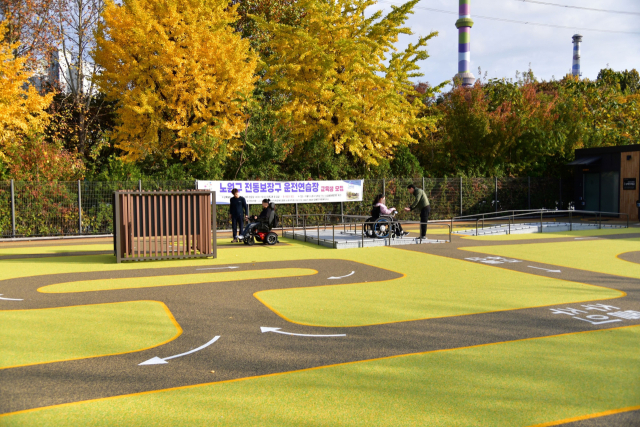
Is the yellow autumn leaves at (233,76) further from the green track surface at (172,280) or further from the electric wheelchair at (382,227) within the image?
the green track surface at (172,280)

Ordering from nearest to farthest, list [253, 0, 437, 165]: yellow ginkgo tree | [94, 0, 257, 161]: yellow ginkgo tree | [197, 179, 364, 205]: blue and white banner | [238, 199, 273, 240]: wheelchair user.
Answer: [238, 199, 273, 240]: wheelchair user
[197, 179, 364, 205]: blue and white banner
[94, 0, 257, 161]: yellow ginkgo tree
[253, 0, 437, 165]: yellow ginkgo tree

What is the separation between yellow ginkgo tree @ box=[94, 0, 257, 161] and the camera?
22484 millimetres

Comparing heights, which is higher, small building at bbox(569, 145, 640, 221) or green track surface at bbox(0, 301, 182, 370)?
small building at bbox(569, 145, 640, 221)

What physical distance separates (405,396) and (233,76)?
20988mm

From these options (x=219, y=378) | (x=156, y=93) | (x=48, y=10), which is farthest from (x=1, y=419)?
(x=48, y=10)

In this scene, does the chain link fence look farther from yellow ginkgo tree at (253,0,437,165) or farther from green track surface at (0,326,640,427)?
green track surface at (0,326,640,427)

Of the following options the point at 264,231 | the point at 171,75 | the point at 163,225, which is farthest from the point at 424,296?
the point at 171,75

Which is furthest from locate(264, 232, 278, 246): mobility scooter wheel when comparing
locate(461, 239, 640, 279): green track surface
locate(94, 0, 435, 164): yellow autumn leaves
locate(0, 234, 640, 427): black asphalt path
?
locate(94, 0, 435, 164): yellow autumn leaves

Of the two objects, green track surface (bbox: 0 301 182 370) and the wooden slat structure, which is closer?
green track surface (bbox: 0 301 182 370)

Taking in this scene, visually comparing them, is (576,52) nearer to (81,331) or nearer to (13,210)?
(13,210)

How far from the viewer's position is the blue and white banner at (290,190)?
73.4 feet

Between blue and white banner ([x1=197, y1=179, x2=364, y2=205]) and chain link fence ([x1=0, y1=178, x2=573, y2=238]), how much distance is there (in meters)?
0.36

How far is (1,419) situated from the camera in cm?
418

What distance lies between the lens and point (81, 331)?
680 cm
